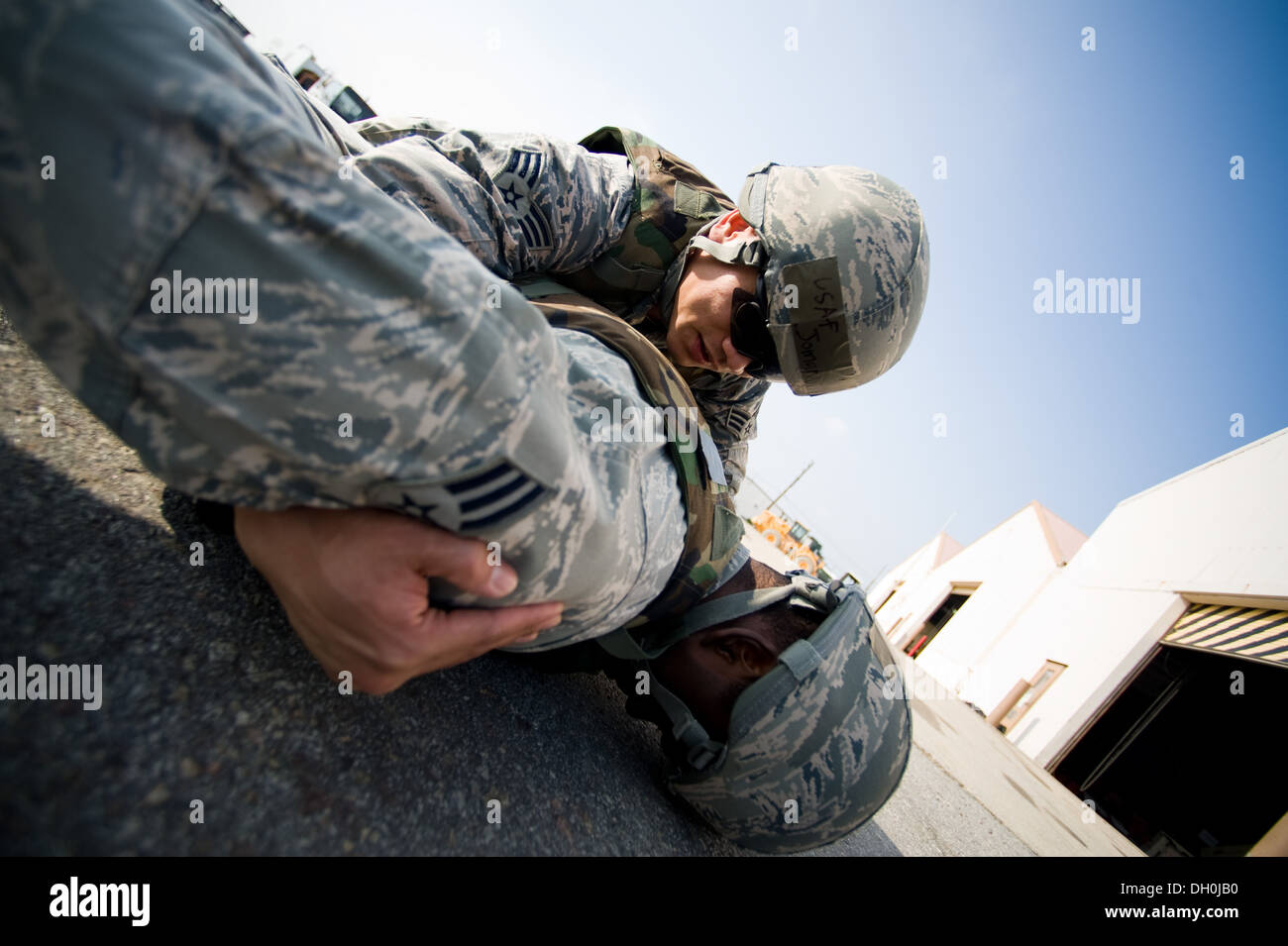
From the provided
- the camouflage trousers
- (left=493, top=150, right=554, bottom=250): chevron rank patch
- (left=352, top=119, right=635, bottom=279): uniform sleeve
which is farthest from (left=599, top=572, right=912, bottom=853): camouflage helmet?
(left=493, top=150, right=554, bottom=250): chevron rank patch

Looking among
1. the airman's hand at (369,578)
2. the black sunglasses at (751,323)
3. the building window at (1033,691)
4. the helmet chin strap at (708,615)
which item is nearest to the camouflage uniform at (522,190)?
the black sunglasses at (751,323)

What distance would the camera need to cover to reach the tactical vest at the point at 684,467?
0.98 metres

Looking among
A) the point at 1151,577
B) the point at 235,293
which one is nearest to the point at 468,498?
the point at 235,293

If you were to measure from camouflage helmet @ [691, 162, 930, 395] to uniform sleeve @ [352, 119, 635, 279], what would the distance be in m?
0.50

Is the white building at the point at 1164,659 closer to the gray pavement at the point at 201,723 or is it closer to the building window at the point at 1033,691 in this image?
the building window at the point at 1033,691

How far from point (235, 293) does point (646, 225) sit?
1749mm

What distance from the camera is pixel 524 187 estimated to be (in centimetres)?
147

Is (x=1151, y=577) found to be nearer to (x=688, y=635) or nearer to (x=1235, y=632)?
(x=1235, y=632)

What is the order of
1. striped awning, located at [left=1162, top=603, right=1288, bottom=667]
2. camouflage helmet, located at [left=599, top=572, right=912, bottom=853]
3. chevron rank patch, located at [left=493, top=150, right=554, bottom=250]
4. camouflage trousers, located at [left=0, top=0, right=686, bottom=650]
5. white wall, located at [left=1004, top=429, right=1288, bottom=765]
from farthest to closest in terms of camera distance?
1. white wall, located at [left=1004, top=429, right=1288, bottom=765]
2. striped awning, located at [left=1162, top=603, right=1288, bottom=667]
3. chevron rank patch, located at [left=493, top=150, right=554, bottom=250]
4. camouflage helmet, located at [left=599, top=572, right=912, bottom=853]
5. camouflage trousers, located at [left=0, top=0, right=686, bottom=650]

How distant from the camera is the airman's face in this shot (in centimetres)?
200

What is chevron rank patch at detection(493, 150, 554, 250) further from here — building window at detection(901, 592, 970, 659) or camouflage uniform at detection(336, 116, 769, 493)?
building window at detection(901, 592, 970, 659)

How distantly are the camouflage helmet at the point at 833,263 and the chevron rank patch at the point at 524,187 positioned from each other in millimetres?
743

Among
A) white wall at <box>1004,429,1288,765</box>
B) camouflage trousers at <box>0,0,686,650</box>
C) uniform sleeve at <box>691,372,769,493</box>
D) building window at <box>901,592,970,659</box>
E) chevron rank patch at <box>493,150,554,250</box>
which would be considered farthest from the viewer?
building window at <box>901,592,970,659</box>

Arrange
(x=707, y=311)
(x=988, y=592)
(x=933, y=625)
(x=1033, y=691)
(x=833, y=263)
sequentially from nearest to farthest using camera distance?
(x=833, y=263) → (x=707, y=311) → (x=1033, y=691) → (x=988, y=592) → (x=933, y=625)
